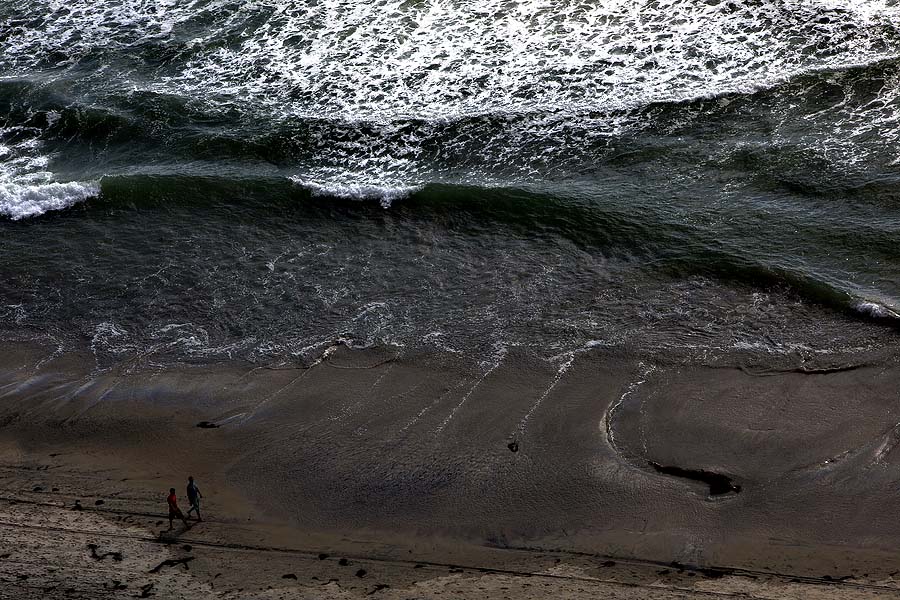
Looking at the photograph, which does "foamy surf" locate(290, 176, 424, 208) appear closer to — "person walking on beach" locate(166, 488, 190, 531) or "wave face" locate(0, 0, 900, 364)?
"wave face" locate(0, 0, 900, 364)

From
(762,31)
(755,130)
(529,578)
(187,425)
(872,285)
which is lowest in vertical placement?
(529,578)

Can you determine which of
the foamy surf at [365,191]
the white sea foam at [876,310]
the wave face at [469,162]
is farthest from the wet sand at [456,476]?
the foamy surf at [365,191]

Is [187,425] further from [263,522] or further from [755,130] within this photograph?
[755,130]

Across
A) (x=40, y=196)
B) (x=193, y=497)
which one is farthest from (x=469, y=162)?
(x=193, y=497)

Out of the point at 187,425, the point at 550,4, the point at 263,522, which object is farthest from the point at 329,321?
the point at 550,4

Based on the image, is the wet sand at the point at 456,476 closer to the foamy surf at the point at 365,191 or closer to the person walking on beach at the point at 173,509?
the person walking on beach at the point at 173,509

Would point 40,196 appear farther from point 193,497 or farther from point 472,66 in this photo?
point 472,66
